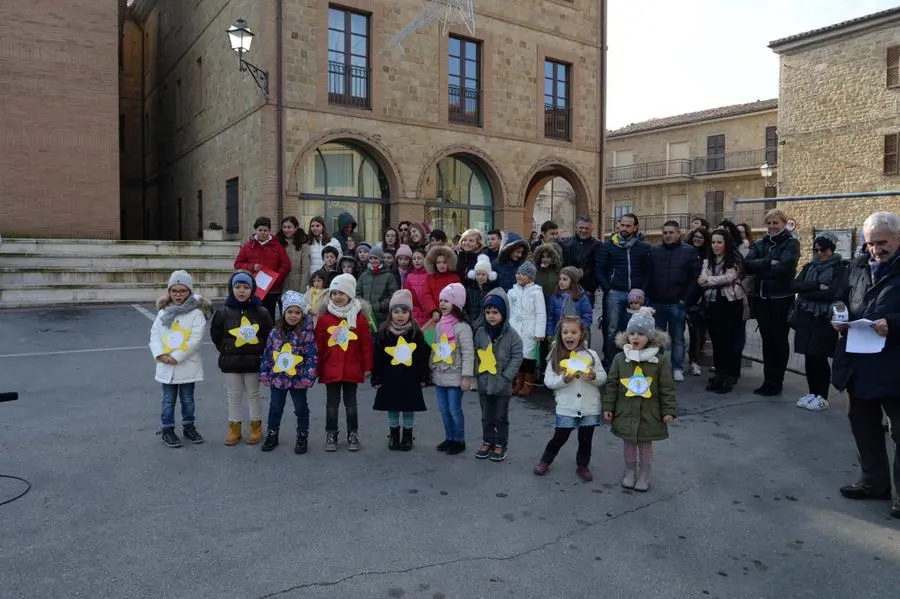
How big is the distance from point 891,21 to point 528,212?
55.5 ft

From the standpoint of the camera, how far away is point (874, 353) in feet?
14.3

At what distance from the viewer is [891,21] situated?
27.2 metres

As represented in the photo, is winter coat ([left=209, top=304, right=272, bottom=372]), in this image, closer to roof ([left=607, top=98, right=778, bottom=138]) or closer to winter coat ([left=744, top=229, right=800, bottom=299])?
winter coat ([left=744, top=229, right=800, bottom=299])

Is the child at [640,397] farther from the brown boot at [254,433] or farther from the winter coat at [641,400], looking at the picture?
the brown boot at [254,433]

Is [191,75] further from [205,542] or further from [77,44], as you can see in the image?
[205,542]

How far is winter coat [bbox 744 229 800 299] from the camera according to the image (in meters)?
7.30

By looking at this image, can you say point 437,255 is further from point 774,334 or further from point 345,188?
point 345,188

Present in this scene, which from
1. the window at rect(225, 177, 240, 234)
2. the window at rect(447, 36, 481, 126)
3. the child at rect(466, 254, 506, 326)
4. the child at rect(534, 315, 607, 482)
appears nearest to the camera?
the child at rect(534, 315, 607, 482)

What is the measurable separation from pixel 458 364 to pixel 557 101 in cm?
1830

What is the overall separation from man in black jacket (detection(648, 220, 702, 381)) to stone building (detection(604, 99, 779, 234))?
31510 millimetres

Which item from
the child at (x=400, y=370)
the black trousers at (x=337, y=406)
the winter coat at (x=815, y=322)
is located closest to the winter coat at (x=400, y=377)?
the child at (x=400, y=370)

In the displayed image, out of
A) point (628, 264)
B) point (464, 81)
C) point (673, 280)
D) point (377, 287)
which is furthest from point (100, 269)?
point (673, 280)

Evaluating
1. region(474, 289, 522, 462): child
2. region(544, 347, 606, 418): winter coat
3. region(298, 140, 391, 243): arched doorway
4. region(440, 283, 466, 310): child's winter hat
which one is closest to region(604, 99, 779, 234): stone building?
→ region(298, 140, 391, 243): arched doorway

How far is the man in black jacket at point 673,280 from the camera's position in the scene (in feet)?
25.7
